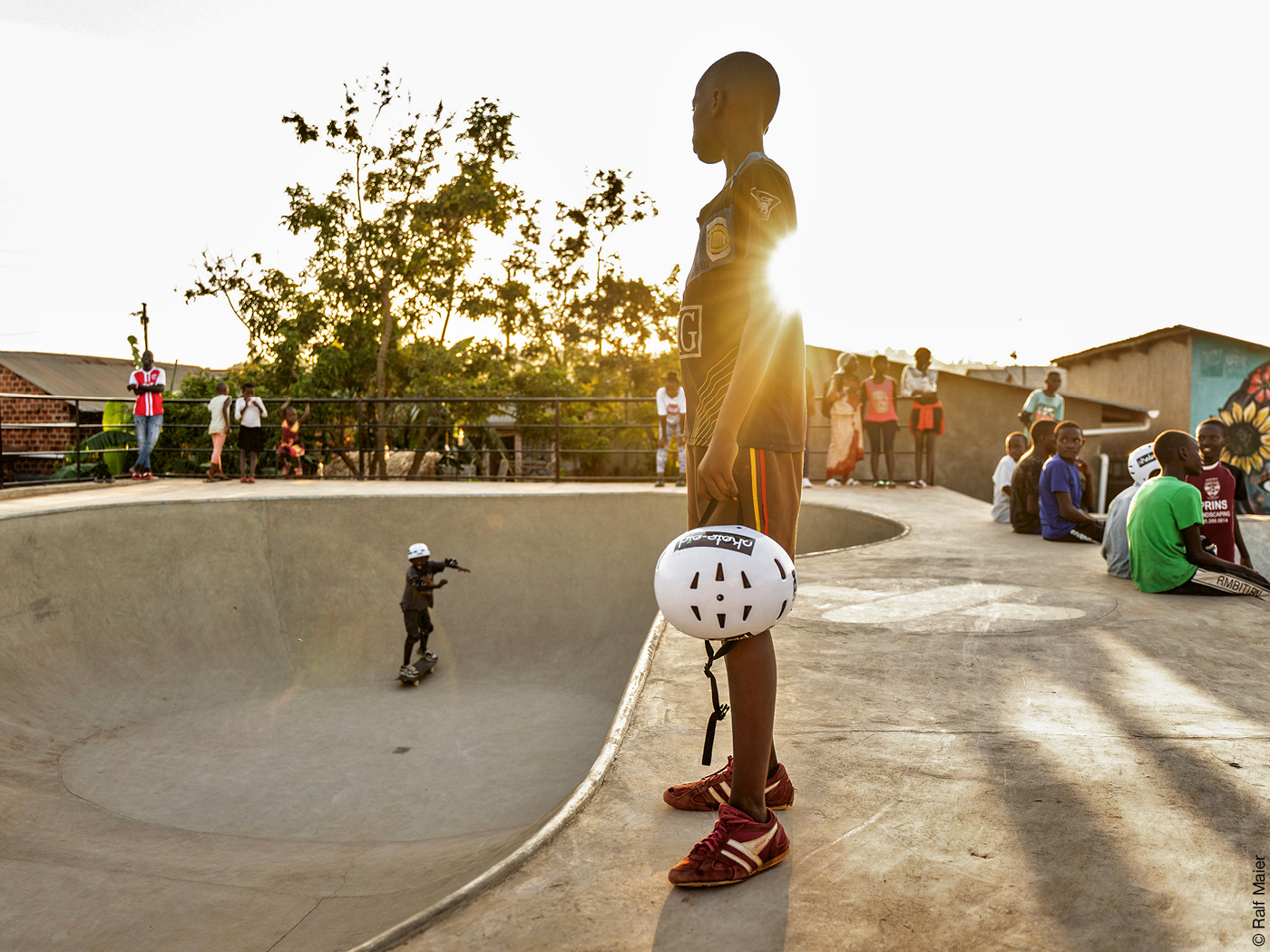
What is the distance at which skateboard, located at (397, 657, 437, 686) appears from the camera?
24.5ft

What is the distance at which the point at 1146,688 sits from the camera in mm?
3123

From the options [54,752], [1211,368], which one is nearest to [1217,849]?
[54,752]

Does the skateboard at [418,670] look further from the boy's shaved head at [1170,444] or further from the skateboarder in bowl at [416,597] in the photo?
the boy's shaved head at [1170,444]

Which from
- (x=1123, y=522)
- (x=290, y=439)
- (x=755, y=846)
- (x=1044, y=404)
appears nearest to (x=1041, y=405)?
(x=1044, y=404)

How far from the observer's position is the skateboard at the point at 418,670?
7.48 meters

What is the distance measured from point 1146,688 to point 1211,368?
16.2 metres

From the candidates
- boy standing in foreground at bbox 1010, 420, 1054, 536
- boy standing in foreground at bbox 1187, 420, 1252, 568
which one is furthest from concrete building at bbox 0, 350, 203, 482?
boy standing in foreground at bbox 1187, 420, 1252, 568

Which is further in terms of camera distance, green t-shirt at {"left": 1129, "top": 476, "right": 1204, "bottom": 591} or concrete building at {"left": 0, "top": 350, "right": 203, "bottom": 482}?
concrete building at {"left": 0, "top": 350, "right": 203, "bottom": 482}

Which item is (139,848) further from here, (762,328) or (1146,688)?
(1146,688)

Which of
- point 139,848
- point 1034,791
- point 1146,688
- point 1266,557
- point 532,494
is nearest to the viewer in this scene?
point 1034,791

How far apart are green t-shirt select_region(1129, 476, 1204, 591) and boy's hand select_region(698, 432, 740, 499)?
4.19 meters

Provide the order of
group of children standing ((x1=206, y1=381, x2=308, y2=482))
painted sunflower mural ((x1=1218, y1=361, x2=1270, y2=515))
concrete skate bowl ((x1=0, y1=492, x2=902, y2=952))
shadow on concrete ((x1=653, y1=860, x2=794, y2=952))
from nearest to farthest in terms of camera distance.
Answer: shadow on concrete ((x1=653, y1=860, x2=794, y2=952)) < concrete skate bowl ((x1=0, y1=492, x2=902, y2=952)) < group of children standing ((x1=206, y1=381, x2=308, y2=482)) < painted sunflower mural ((x1=1218, y1=361, x2=1270, y2=515))

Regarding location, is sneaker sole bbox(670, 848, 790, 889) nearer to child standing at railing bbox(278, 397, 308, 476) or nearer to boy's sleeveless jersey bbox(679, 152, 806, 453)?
boy's sleeveless jersey bbox(679, 152, 806, 453)

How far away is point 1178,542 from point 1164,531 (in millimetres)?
113
